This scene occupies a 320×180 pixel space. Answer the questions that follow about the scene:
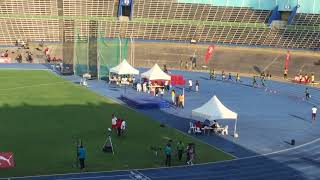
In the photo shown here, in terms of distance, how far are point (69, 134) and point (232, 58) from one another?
40.8 metres

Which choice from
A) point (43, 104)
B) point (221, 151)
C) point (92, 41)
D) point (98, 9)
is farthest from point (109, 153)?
point (98, 9)

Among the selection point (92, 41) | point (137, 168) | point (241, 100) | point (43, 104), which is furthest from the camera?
point (92, 41)

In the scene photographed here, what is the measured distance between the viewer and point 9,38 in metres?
70.6

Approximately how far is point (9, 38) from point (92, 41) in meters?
20.0

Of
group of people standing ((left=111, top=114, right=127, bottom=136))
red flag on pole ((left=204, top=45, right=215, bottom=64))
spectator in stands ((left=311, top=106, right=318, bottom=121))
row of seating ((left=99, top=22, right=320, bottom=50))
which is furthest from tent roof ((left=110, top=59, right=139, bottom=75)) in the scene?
row of seating ((left=99, top=22, right=320, bottom=50))

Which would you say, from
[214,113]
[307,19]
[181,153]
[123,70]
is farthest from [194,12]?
[181,153]

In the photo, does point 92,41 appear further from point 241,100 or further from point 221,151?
point 221,151

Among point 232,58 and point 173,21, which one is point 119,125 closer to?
point 232,58

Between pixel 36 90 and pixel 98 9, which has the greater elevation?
pixel 98 9

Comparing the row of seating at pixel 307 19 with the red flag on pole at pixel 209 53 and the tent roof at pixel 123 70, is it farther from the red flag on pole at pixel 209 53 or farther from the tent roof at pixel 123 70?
the tent roof at pixel 123 70

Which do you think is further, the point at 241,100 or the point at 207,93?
the point at 207,93

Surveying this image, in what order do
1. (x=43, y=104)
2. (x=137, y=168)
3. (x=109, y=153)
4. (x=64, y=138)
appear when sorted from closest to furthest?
1. (x=137, y=168)
2. (x=109, y=153)
3. (x=64, y=138)
4. (x=43, y=104)

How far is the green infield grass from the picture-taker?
2634cm

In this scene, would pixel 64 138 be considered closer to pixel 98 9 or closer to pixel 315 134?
pixel 315 134
